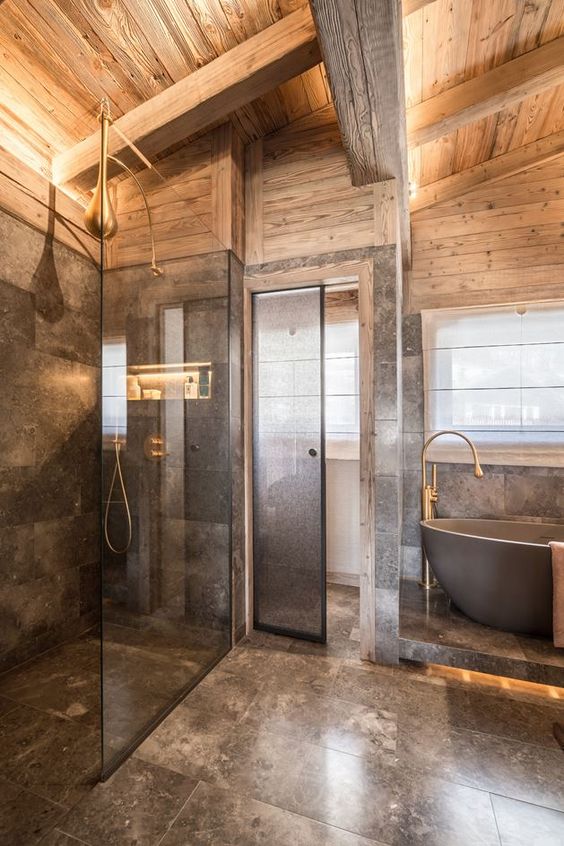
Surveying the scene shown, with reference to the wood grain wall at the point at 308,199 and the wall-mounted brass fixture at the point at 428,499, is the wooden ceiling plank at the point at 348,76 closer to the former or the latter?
the wood grain wall at the point at 308,199

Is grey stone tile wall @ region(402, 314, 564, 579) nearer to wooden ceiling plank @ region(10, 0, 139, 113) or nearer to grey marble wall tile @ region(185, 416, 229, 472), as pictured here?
grey marble wall tile @ region(185, 416, 229, 472)

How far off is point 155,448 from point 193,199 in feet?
4.90

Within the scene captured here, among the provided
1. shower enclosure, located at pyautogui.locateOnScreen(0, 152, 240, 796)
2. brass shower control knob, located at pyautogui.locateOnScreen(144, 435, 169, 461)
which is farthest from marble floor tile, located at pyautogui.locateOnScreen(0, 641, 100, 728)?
brass shower control knob, located at pyautogui.locateOnScreen(144, 435, 169, 461)

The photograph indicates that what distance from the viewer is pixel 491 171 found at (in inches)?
113

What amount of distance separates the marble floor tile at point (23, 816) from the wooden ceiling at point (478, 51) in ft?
11.3

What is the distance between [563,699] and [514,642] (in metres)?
0.28

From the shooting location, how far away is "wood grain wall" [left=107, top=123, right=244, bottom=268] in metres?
1.75

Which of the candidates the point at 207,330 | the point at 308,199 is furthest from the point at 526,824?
the point at 308,199

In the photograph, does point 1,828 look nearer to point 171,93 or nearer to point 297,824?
point 297,824

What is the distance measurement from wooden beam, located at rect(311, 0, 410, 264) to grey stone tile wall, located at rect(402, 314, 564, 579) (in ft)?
4.43

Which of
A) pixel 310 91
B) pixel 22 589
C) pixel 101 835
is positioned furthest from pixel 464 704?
pixel 310 91

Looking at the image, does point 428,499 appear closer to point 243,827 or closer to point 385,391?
point 385,391

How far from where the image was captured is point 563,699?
6.12ft

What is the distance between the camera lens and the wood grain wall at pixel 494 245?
278cm
